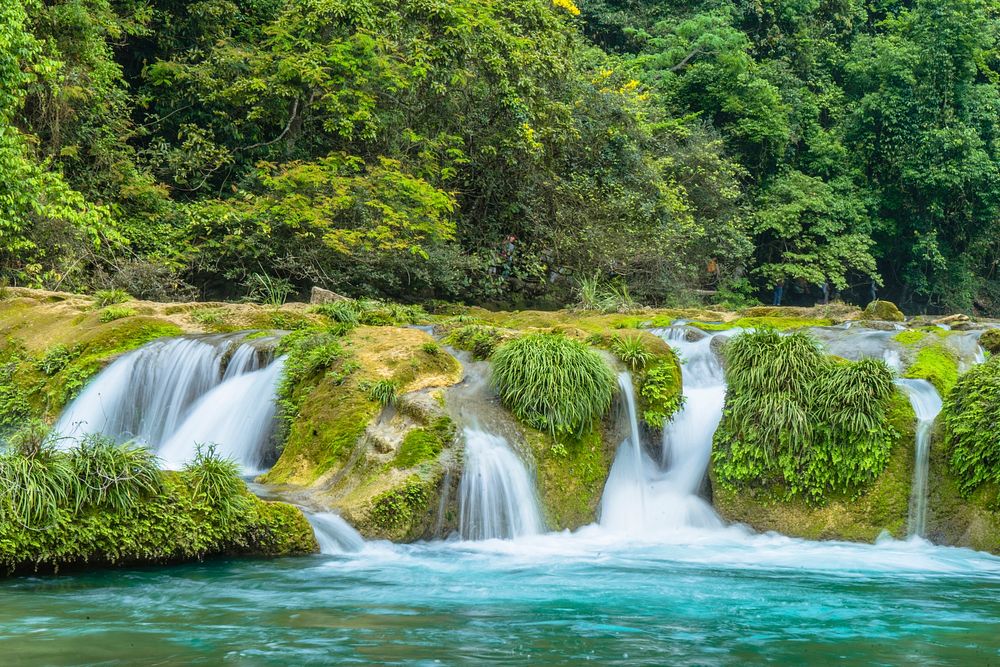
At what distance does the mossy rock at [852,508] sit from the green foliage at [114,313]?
30.7 feet

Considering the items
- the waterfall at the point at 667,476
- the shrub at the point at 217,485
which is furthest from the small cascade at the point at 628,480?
the shrub at the point at 217,485

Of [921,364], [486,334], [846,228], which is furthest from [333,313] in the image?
[846,228]

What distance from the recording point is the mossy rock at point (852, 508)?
9.26 meters

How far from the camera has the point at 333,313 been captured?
583 inches

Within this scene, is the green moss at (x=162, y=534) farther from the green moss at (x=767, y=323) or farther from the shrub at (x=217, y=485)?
the green moss at (x=767, y=323)

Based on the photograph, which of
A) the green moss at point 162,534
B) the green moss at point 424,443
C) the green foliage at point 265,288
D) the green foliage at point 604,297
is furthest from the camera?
the green foliage at point 604,297

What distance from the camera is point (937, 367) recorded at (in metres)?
11.1

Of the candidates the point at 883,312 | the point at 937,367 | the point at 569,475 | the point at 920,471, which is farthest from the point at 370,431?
the point at 883,312

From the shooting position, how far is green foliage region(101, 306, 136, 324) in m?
13.5

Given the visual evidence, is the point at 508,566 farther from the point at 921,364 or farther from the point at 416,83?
the point at 416,83

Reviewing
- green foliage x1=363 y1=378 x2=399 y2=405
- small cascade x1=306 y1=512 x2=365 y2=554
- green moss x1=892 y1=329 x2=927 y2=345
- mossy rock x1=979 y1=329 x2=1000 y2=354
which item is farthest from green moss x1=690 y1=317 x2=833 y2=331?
small cascade x1=306 y1=512 x2=365 y2=554

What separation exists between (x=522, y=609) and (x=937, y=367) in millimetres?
7325

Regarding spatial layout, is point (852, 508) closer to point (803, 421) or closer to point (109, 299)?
point (803, 421)

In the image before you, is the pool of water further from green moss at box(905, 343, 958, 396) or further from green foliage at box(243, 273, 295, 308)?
green foliage at box(243, 273, 295, 308)
